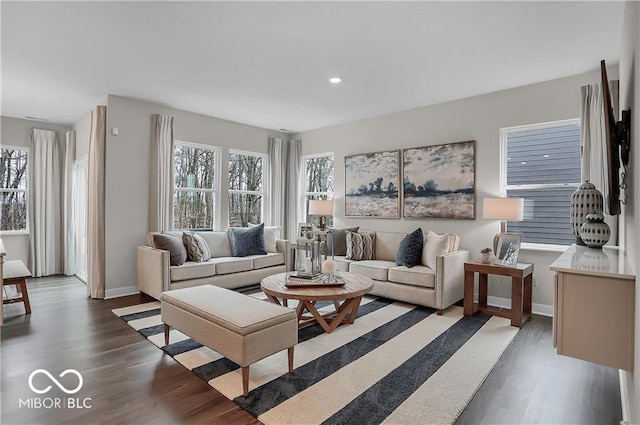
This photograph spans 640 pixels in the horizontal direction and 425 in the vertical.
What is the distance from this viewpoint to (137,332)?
3213mm

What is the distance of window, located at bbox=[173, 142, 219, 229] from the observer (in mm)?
5367

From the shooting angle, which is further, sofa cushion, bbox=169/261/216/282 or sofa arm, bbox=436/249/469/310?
sofa cushion, bbox=169/261/216/282

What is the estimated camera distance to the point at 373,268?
4.38 m

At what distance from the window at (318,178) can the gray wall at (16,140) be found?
4796 millimetres

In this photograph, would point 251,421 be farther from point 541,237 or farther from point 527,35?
point 541,237

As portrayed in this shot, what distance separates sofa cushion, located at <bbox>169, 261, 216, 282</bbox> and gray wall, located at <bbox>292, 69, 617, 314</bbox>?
2.54 meters

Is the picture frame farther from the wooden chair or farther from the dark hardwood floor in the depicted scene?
the wooden chair

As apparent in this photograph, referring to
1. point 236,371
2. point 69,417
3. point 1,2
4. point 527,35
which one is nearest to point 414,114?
point 527,35

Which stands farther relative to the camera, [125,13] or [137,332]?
[137,332]

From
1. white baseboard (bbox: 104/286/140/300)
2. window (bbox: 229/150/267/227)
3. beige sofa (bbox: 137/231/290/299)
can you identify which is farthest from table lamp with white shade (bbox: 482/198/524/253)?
white baseboard (bbox: 104/286/140/300)

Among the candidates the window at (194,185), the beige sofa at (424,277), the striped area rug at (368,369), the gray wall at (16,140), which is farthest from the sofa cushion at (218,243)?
the gray wall at (16,140)

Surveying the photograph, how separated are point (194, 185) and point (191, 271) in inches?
70.4

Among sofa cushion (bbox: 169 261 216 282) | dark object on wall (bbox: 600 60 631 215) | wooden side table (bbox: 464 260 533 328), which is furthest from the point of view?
sofa cushion (bbox: 169 261 216 282)

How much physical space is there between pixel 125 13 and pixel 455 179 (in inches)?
159
